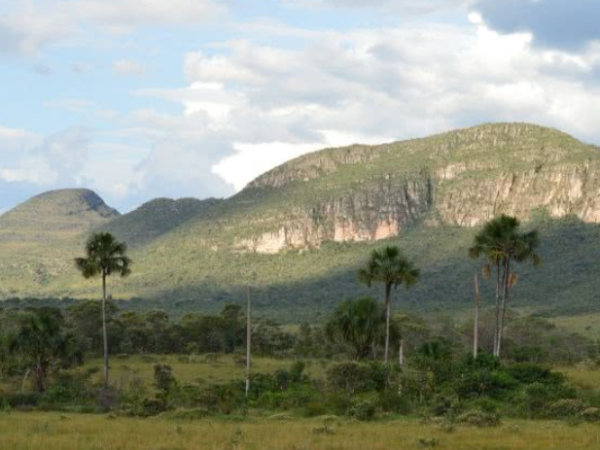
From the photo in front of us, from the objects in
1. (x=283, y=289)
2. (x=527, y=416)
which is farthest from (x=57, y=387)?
(x=283, y=289)

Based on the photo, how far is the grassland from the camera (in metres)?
36.4

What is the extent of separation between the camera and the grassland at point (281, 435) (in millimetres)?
36438

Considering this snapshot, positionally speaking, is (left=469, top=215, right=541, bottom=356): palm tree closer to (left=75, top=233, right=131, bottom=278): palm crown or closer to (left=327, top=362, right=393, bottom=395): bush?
(left=327, top=362, right=393, bottom=395): bush

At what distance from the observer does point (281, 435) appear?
39.9 meters

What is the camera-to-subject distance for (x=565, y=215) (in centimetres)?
19538

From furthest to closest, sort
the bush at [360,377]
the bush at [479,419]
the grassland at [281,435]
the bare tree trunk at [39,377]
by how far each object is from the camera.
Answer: the bare tree trunk at [39,377]
the bush at [360,377]
the bush at [479,419]
the grassland at [281,435]

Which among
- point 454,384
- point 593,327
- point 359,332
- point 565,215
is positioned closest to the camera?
point 454,384

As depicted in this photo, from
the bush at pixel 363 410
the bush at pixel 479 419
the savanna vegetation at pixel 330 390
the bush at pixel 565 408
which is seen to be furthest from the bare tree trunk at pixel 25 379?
the bush at pixel 565 408

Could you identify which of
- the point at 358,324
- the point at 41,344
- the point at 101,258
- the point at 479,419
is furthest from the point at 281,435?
the point at 358,324

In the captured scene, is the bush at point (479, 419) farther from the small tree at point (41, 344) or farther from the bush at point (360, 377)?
the small tree at point (41, 344)

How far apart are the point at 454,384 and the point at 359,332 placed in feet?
49.8

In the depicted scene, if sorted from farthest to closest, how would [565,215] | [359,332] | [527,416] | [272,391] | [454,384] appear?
[565,215] < [359,332] < [272,391] < [454,384] < [527,416]

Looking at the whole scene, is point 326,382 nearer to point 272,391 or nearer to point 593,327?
point 272,391

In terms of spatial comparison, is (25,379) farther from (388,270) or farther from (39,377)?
(388,270)
